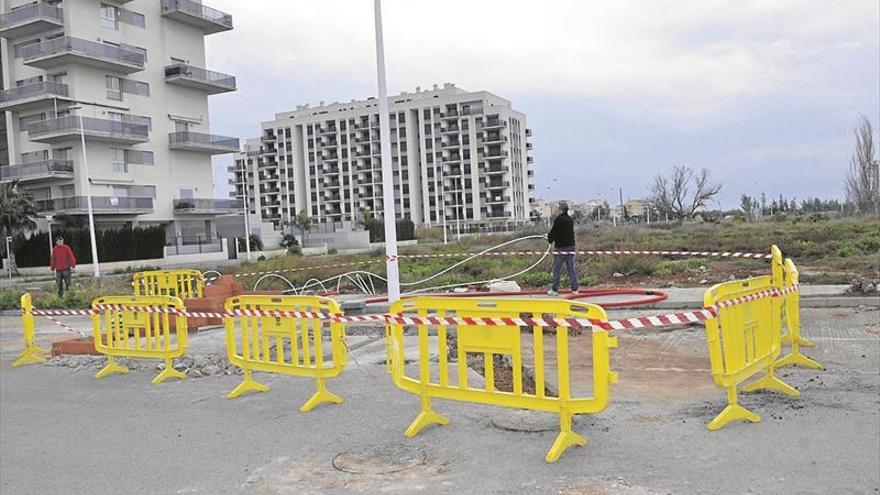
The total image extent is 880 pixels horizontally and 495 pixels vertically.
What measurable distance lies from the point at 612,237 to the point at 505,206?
→ 3913 inches

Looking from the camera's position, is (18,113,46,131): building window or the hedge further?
(18,113,46,131): building window

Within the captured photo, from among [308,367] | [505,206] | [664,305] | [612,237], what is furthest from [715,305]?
[505,206]

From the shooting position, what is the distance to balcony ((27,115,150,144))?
168 ft

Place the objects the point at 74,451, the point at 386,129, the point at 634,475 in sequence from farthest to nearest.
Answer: the point at 386,129 < the point at 74,451 < the point at 634,475

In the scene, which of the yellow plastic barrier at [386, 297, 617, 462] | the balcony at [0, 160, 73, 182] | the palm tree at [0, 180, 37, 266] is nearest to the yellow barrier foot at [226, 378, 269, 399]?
the yellow plastic barrier at [386, 297, 617, 462]

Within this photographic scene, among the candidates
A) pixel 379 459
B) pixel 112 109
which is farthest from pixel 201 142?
pixel 379 459

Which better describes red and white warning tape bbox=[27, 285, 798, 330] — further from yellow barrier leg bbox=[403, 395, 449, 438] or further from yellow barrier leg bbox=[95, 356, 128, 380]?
yellow barrier leg bbox=[95, 356, 128, 380]

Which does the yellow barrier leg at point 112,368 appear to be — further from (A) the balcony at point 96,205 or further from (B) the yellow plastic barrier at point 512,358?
(A) the balcony at point 96,205

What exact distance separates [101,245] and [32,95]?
12705 millimetres

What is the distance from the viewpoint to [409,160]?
456 ft

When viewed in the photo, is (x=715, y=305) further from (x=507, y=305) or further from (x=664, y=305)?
(x=664, y=305)

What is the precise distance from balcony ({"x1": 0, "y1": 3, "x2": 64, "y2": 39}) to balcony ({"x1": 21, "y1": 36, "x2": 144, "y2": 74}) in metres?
1.37

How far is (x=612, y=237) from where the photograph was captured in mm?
31078

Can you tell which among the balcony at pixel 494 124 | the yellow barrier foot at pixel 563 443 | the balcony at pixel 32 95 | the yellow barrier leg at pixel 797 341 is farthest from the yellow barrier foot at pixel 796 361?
the balcony at pixel 494 124
